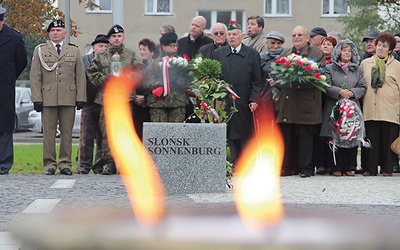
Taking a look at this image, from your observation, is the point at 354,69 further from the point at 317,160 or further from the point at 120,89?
the point at 120,89

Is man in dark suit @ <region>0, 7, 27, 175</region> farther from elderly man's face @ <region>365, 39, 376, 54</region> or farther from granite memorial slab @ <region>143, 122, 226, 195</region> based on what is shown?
elderly man's face @ <region>365, 39, 376, 54</region>

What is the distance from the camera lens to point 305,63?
43.4ft

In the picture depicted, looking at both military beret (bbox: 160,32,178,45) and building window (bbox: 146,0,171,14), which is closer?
military beret (bbox: 160,32,178,45)

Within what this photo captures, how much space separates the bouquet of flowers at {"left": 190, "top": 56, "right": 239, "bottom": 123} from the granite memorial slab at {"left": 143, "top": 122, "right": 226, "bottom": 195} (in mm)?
484

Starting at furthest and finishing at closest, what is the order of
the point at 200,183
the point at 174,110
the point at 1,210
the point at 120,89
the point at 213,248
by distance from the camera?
the point at 120,89 → the point at 174,110 → the point at 200,183 → the point at 1,210 → the point at 213,248

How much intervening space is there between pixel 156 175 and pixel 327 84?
3.95 meters

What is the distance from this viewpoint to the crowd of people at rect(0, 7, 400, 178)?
13727 mm

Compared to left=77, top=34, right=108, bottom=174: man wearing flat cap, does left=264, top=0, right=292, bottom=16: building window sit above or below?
above

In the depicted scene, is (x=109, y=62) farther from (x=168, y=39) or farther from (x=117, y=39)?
(x=168, y=39)

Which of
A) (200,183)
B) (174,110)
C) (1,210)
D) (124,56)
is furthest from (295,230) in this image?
(124,56)

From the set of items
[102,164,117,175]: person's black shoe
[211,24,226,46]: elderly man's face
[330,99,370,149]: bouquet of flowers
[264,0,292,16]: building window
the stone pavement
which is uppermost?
[264,0,292,16]: building window

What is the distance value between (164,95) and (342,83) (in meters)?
2.82

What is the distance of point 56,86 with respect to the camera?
13.8 m

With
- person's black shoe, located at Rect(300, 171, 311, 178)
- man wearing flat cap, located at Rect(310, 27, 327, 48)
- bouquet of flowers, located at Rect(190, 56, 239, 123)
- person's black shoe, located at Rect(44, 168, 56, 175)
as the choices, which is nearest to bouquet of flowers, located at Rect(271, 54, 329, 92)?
person's black shoe, located at Rect(300, 171, 311, 178)
